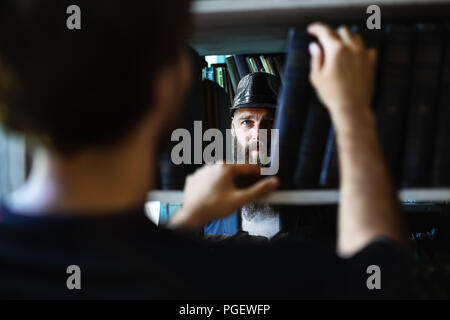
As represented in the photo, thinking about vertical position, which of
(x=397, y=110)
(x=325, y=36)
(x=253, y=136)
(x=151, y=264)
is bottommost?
(x=151, y=264)

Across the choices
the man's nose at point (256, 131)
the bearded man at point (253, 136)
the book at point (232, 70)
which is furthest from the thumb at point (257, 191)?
the man's nose at point (256, 131)

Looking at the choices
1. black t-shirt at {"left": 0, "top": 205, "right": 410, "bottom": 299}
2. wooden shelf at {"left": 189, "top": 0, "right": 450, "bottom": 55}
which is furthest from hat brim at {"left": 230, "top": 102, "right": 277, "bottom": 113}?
black t-shirt at {"left": 0, "top": 205, "right": 410, "bottom": 299}

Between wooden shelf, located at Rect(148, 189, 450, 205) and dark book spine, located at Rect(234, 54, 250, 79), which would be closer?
wooden shelf, located at Rect(148, 189, 450, 205)

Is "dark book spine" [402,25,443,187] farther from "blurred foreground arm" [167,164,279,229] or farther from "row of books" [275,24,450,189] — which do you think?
"blurred foreground arm" [167,164,279,229]

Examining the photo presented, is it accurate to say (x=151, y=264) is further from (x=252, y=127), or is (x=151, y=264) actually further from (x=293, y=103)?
(x=252, y=127)

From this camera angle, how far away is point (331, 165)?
0.77 m

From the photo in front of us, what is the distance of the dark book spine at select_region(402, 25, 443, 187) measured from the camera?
76cm

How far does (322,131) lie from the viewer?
2.55 ft

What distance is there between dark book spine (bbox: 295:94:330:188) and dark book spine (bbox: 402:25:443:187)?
0.16m

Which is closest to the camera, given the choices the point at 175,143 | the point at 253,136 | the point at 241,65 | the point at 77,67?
the point at 77,67

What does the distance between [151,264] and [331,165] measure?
42 cm

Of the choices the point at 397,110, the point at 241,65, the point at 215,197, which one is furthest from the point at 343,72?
Result: the point at 241,65

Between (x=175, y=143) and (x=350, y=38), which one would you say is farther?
(x=175, y=143)

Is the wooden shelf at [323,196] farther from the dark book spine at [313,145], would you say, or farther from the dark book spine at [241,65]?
the dark book spine at [241,65]
